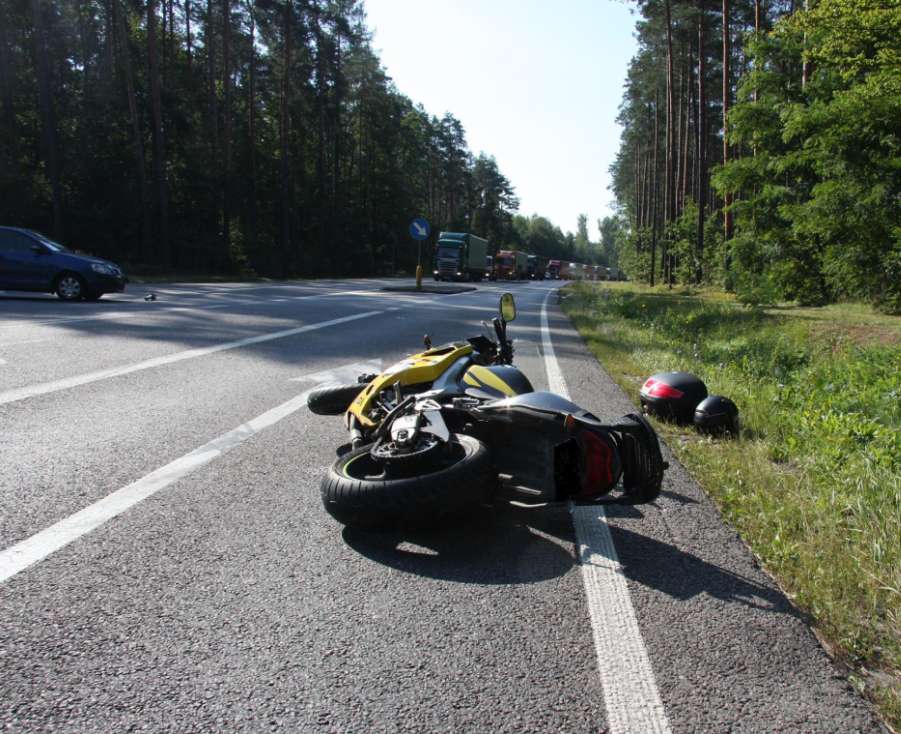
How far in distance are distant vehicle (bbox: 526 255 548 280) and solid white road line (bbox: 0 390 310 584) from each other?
74.8 meters

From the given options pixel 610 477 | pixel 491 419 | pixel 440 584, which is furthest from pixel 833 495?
pixel 440 584

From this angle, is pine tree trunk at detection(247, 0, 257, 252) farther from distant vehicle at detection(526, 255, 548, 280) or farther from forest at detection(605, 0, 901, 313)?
distant vehicle at detection(526, 255, 548, 280)

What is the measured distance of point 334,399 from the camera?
Result: 210 inches

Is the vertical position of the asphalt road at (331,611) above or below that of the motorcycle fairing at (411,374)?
below

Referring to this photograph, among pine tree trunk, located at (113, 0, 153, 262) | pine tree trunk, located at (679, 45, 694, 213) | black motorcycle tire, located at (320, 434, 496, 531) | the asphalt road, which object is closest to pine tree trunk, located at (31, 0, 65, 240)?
pine tree trunk, located at (113, 0, 153, 262)

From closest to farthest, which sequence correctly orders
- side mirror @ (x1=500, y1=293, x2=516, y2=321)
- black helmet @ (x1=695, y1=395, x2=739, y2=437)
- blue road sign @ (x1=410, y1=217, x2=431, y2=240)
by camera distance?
side mirror @ (x1=500, y1=293, x2=516, y2=321), black helmet @ (x1=695, y1=395, x2=739, y2=437), blue road sign @ (x1=410, y1=217, x2=431, y2=240)

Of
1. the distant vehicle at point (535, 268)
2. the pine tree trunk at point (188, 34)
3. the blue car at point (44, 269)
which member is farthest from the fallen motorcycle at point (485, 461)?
the distant vehicle at point (535, 268)

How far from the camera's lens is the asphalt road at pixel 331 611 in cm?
210

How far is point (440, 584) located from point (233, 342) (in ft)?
23.8

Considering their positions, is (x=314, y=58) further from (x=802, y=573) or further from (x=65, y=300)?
(x=802, y=573)

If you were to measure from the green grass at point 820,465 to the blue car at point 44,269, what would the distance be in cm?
1071

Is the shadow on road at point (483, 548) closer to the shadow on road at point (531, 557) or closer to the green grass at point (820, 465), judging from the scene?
the shadow on road at point (531, 557)

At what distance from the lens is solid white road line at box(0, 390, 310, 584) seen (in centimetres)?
293

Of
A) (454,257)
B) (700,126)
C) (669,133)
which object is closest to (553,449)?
(700,126)
